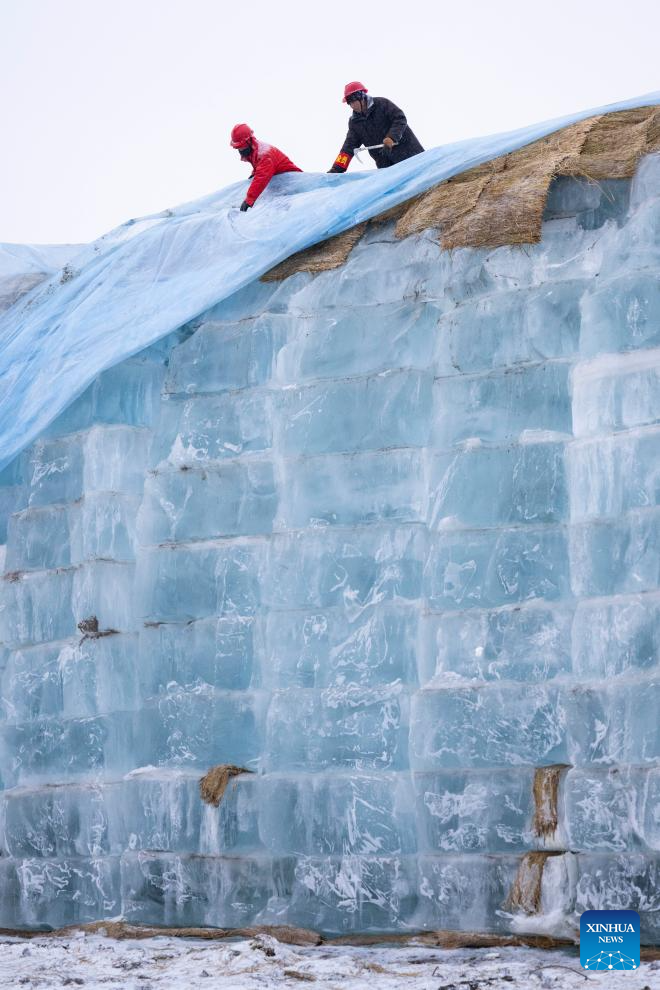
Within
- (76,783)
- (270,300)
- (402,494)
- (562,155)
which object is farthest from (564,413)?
(76,783)

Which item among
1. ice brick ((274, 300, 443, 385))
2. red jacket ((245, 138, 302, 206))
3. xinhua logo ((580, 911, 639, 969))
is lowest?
xinhua logo ((580, 911, 639, 969))

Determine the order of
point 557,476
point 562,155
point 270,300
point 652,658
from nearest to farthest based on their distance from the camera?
1. point 652,658
2. point 557,476
3. point 562,155
4. point 270,300

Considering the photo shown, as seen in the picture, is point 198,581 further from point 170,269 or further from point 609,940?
point 609,940

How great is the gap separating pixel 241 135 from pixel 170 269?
3.84 feet

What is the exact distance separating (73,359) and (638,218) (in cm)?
301

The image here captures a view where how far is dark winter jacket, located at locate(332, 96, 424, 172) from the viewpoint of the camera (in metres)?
9.17

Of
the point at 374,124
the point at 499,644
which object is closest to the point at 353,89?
the point at 374,124

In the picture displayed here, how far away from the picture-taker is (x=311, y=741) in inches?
265

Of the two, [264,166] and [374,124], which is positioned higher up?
[374,124]

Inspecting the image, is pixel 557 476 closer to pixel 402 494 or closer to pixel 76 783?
pixel 402 494

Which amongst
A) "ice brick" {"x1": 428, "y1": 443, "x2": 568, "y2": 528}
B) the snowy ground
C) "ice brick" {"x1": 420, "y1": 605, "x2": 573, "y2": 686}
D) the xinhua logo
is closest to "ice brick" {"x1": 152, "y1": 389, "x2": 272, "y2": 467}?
"ice brick" {"x1": 428, "y1": 443, "x2": 568, "y2": 528}

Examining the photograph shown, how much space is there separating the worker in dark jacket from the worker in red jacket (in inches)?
31.9

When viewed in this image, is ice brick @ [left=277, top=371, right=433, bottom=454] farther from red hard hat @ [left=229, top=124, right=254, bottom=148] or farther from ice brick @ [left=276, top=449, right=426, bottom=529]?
red hard hat @ [left=229, top=124, right=254, bottom=148]

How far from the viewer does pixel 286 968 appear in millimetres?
6016
